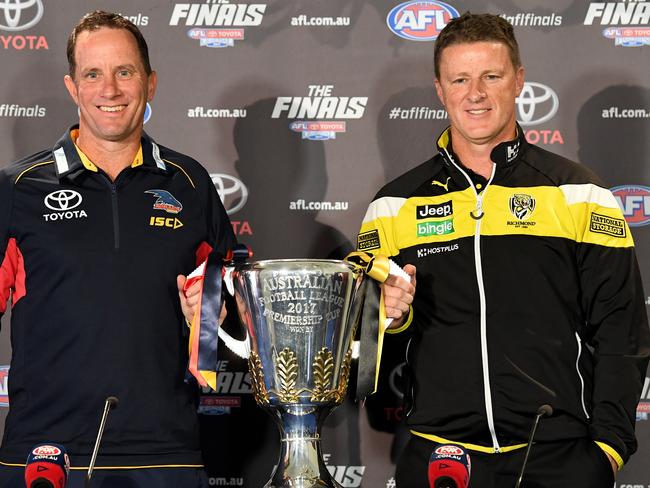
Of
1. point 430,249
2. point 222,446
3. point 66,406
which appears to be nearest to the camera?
point 66,406

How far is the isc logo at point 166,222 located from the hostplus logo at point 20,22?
3.72 ft

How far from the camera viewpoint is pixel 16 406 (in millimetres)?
2230

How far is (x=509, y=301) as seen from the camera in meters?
Answer: 2.27

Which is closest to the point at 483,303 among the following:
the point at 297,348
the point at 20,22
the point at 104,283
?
the point at 297,348

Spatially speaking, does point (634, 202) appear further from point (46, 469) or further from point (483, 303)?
point (46, 469)

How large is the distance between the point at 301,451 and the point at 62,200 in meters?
0.90

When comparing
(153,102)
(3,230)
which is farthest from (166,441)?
(153,102)

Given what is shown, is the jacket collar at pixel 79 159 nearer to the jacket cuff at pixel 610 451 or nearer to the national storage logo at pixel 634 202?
the jacket cuff at pixel 610 451

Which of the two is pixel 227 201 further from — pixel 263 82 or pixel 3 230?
pixel 3 230

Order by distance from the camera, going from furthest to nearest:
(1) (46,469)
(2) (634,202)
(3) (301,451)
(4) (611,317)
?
(2) (634,202) → (4) (611,317) → (3) (301,451) → (1) (46,469)

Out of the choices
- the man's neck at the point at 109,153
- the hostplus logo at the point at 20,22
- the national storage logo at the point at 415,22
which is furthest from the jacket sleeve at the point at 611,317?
the hostplus logo at the point at 20,22

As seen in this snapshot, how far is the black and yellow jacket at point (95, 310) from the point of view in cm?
218

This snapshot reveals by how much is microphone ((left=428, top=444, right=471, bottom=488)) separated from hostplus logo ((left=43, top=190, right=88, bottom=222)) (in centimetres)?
108

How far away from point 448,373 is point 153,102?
4.72 ft
